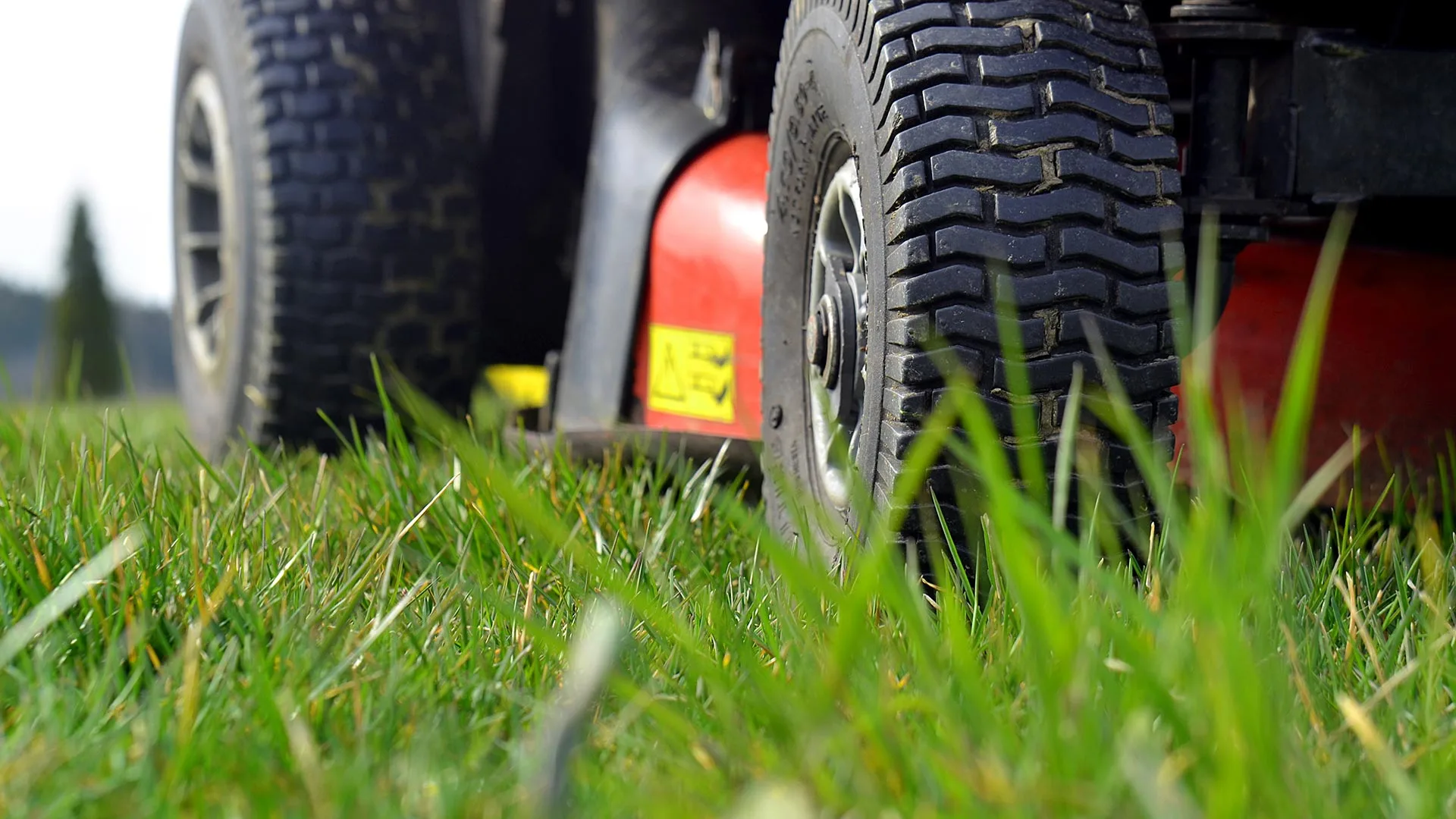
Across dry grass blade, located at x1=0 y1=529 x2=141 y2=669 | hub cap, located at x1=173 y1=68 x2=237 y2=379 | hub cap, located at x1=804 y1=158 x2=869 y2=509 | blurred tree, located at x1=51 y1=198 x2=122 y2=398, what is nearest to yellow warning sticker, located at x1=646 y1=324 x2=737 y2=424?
hub cap, located at x1=804 y1=158 x2=869 y2=509

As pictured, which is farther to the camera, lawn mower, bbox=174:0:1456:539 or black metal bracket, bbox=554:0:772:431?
black metal bracket, bbox=554:0:772:431

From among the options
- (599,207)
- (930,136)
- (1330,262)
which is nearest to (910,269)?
(930,136)

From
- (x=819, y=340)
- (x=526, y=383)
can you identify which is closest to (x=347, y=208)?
(x=819, y=340)

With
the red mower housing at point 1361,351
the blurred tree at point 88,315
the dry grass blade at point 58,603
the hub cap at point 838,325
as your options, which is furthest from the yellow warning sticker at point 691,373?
the blurred tree at point 88,315

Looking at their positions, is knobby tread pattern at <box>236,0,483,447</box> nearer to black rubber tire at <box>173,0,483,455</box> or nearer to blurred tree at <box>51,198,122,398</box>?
black rubber tire at <box>173,0,483,455</box>

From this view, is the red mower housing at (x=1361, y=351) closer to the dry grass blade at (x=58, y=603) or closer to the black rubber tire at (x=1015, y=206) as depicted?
the black rubber tire at (x=1015, y=206)

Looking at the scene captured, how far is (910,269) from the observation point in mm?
1216

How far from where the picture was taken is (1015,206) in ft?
3.95

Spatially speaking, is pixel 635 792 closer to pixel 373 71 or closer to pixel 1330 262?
pixel 1330 262

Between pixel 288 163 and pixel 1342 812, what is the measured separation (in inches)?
89.5

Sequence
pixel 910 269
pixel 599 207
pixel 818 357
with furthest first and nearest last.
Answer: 1. pixel 599 207
2. pixel 818 357
3. pixel 910 269

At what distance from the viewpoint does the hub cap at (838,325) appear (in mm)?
1419

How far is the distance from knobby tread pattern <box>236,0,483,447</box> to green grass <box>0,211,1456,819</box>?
4.04 feet

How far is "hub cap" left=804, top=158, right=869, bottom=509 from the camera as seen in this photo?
1.42m
